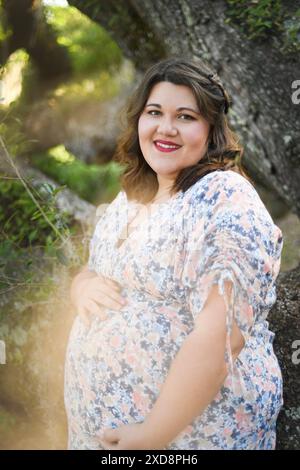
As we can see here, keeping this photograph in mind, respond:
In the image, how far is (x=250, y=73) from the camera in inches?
120

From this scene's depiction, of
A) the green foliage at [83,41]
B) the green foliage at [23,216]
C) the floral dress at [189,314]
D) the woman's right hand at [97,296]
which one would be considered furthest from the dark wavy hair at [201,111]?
the green foliage at [83,41]

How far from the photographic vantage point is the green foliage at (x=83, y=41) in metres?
6.69

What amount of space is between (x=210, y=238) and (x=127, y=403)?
2.14 feet

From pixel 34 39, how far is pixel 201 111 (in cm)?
431

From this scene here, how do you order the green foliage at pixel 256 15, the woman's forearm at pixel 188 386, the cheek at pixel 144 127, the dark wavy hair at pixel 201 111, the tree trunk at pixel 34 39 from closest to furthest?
the woman's forearm at pixel 188 386 < the dark wavy hair at pixel 201 111 < the cheek at pixel 144 127 < the green foliage at pixel 256 15 < the tree trunk at pixel 34 39

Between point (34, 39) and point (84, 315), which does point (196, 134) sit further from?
point (34, 39)

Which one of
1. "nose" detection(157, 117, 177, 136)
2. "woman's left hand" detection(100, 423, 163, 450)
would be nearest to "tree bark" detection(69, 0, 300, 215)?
"nose" detection(157, 117, 177, 136)

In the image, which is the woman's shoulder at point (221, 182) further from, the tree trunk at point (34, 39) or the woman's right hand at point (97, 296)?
the tree trunk at point (34, 39)

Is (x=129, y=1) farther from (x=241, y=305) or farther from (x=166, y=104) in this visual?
(x=241, y=305)

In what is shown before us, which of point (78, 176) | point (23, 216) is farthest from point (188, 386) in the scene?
point (78, 176)

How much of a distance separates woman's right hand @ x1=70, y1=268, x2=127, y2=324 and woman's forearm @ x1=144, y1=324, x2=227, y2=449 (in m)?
0.41

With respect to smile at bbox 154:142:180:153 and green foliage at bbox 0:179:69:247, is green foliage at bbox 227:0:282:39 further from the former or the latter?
green foliage at bbox 0:179:69:247

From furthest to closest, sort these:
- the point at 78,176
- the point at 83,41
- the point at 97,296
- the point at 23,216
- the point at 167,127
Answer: the point at 83,41 → the point at 78,176 → the point at 23,216 → the point at 97,296 → the point at 167,127

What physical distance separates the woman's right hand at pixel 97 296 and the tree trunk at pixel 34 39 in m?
3.04
